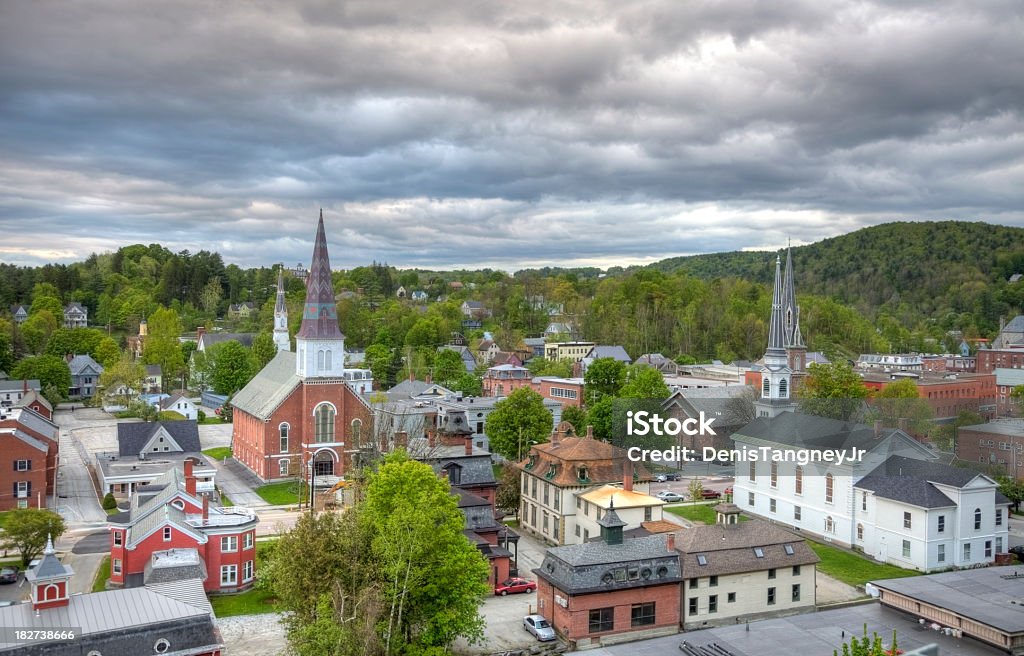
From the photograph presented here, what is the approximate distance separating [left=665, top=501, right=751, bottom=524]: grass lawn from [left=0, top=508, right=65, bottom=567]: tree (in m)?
33.1

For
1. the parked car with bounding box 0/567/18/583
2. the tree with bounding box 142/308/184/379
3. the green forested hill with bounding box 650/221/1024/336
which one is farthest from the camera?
the green forested hill with bounding box 650/221/1024/336

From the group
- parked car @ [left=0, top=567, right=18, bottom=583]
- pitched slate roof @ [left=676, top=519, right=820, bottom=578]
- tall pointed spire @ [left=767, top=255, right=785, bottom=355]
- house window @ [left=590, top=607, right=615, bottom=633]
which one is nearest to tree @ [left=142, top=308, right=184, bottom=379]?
parked car @ [left=0, top=567, right=18, bottom=583]

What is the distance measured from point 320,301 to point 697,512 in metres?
29.7

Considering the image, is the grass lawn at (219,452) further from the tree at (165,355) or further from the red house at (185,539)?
the tree at (165,355)

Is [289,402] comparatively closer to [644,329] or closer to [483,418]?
[483,418]

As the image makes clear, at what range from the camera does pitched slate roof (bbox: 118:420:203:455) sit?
181 feet

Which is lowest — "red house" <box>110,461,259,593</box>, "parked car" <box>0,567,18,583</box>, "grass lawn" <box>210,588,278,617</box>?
"grass lawn" <box>210,588,278,617</box>

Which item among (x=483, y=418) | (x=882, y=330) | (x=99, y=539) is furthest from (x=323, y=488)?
(x=882, y=330)

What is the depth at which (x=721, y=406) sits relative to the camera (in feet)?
228

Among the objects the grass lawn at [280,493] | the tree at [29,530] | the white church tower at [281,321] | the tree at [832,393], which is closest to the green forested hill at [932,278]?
the tree at [832,393]

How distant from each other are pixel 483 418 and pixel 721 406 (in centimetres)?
2063

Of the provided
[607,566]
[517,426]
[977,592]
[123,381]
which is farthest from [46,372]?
[977,592]

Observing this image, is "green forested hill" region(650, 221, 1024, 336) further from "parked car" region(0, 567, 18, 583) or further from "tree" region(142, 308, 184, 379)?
"parked car" region(0, 567, 18, 583)

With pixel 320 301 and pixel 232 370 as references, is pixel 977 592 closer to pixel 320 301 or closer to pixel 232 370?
pixel 320 301
